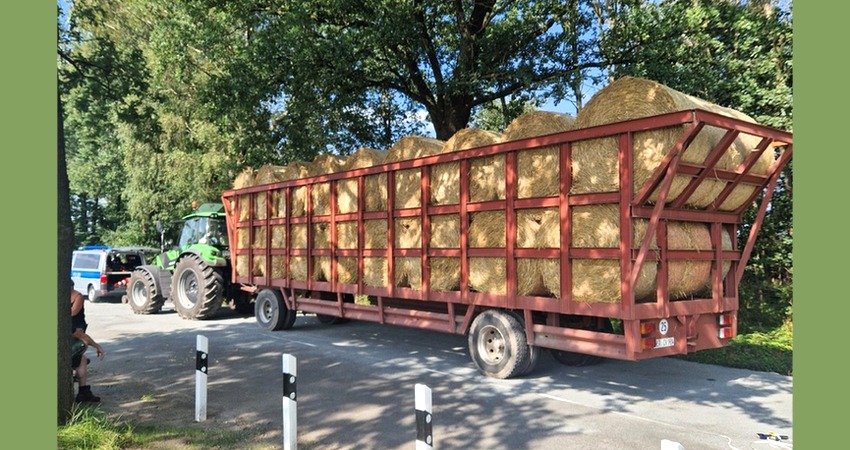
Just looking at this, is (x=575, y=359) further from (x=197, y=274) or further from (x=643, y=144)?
(x=197, y=274)

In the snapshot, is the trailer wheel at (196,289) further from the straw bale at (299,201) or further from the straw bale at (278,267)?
the straw bale at (299,201)

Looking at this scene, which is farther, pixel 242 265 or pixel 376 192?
pixel 242 265

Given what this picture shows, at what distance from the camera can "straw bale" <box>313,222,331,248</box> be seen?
10.1m

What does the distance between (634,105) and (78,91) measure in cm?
808

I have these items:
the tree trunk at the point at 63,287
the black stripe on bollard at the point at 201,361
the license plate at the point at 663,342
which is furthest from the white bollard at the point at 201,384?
the license plate at the point at 663,342

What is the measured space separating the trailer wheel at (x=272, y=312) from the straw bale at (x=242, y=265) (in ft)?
2.22

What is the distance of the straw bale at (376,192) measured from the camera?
8.98 metres

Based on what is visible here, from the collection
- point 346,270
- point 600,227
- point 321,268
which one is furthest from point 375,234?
point 600,227

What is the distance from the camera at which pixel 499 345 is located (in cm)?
743

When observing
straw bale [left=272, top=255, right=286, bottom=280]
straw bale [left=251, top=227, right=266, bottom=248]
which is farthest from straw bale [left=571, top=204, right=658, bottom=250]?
straw bale [left=251, top=227, right=266, bottom=248]

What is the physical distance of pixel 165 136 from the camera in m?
23.8

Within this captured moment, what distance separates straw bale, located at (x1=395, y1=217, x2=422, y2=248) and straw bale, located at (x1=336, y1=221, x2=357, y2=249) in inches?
43.6

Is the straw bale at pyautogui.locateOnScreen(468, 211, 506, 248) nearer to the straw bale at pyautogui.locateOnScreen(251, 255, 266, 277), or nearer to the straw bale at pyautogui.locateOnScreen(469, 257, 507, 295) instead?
the straw bale at pyautogui.locateOnScreen(469, 257, 507, 295)

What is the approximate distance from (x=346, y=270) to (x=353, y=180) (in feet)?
4.99
